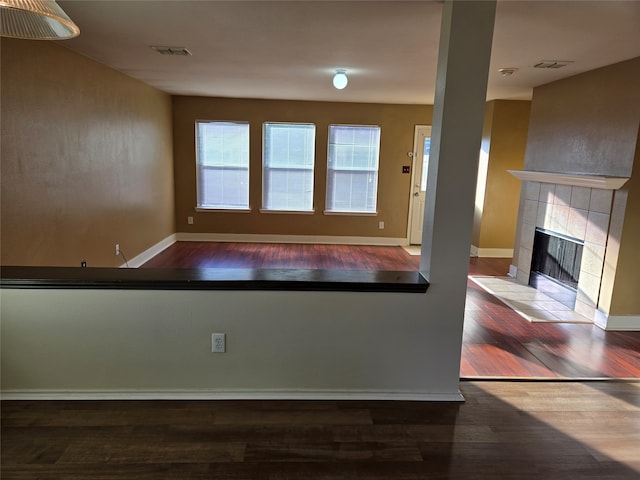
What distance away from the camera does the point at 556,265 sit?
14.8 feet

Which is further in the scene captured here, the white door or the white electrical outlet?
the white door

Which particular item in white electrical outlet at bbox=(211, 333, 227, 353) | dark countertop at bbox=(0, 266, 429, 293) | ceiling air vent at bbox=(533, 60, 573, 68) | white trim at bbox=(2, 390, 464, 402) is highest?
ceiling air vent at bbox=(533, 60, 573, 68)

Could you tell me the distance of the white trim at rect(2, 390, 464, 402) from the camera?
7.66 feet

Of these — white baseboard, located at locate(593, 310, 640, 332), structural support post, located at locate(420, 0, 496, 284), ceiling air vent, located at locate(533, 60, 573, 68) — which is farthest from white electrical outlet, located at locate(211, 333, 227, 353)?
ceiling air vent, located at locate(533, 60, 573, 68)

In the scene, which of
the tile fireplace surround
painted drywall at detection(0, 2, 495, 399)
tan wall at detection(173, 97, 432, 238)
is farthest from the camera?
tan wall at detection(173, 97, 432, 238)

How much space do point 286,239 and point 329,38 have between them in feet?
14.0

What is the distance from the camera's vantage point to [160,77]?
192 inches

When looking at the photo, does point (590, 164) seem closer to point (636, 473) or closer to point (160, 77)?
point (636, 473)

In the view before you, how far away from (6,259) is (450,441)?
9.74ft

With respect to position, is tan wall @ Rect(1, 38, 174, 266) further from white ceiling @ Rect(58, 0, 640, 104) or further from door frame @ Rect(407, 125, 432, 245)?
door frame @ Rect(407, 125, 432, 245)

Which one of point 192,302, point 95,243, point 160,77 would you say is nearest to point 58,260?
point 95,243

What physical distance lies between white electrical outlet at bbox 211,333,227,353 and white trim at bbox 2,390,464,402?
0.83 feet

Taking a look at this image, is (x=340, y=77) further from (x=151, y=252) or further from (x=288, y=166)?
(x=151, y=252)

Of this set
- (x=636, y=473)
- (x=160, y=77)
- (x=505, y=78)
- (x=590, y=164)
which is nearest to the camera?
(x=636, y=473)
